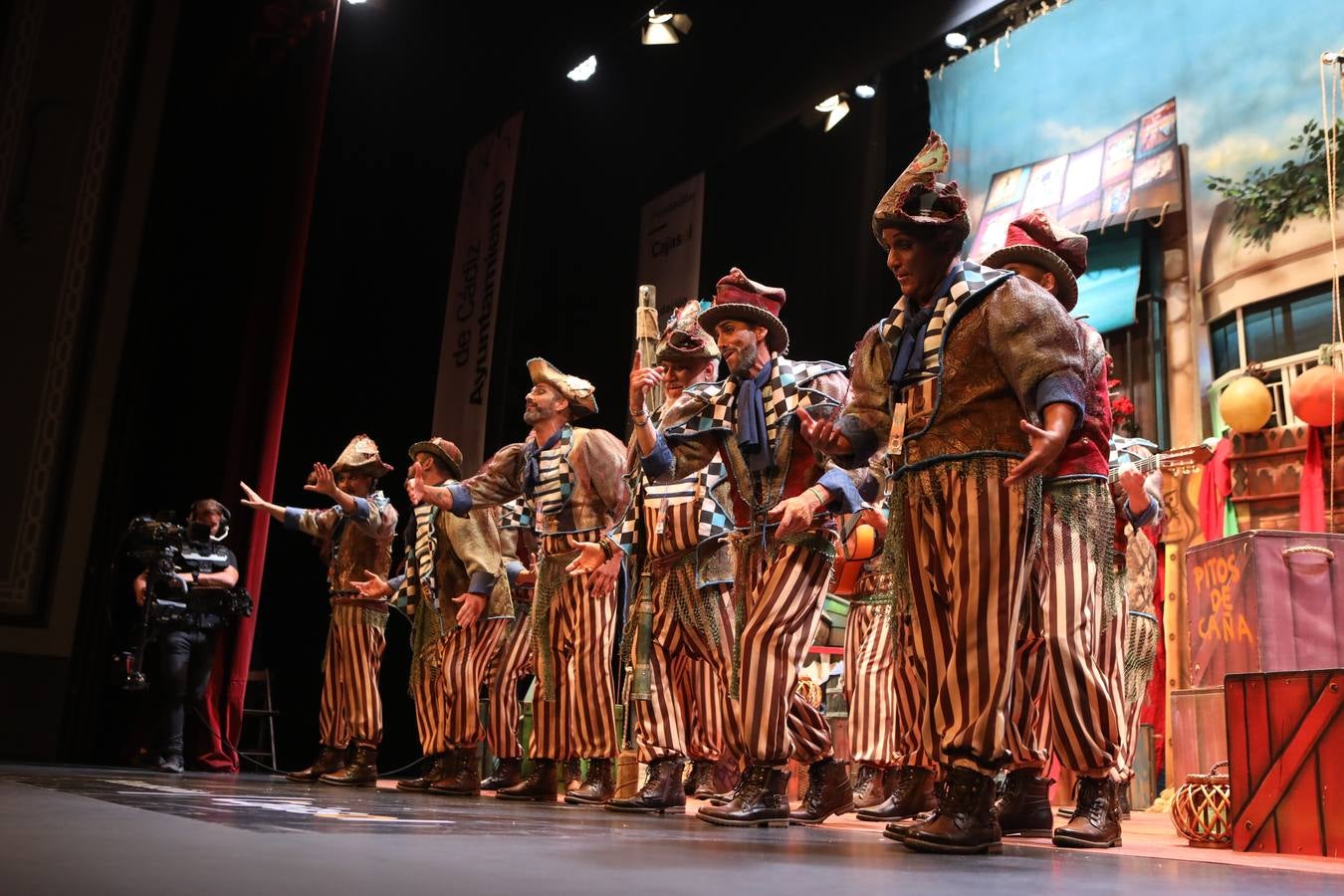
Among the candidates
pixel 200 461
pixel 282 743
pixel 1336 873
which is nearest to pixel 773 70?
pixel 200 461

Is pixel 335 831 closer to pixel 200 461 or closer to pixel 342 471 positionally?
pixel 342 471

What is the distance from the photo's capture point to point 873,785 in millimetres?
5168

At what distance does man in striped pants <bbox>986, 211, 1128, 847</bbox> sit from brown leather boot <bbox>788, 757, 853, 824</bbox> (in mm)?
678

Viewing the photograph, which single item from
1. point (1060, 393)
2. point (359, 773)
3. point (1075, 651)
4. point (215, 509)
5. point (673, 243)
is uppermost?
point (673, 243)

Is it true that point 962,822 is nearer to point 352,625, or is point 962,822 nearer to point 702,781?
point 702,781

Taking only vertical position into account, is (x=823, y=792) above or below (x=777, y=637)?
below

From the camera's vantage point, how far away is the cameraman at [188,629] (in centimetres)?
742

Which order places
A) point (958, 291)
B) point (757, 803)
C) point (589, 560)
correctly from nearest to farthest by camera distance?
point (958, 291), point (757, 803), point (589, 560)

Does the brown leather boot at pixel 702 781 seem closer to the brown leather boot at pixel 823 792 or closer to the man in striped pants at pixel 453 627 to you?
the man in striped pants at pixel 453 627

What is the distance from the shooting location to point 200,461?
8195 mm

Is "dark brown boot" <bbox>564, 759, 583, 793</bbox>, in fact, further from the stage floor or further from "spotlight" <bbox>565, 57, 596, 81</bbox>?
"spotlight" <bbox>565, 57, 596, 81</bbox>

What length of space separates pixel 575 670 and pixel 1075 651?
223cm

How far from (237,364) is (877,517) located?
501 centimetres

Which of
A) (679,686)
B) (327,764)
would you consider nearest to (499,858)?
(679,686)
